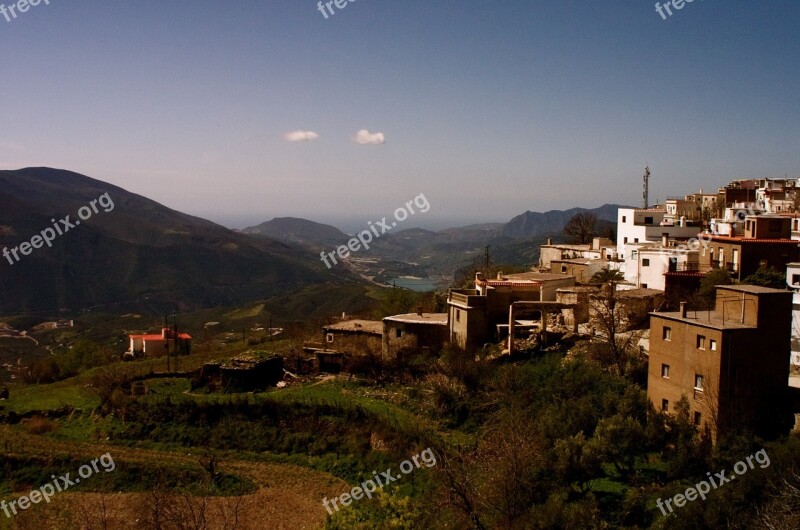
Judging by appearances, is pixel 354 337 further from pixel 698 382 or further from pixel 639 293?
pixel 698 382

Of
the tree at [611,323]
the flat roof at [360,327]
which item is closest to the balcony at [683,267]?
the tree at [611,323]

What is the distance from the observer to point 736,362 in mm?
16906

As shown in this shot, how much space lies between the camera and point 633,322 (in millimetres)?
25547

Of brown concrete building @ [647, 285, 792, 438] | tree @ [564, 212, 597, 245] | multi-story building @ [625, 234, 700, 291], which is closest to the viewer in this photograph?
brown concrete building @ [647, 285, 792, 438]

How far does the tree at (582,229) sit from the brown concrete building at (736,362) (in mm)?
36164

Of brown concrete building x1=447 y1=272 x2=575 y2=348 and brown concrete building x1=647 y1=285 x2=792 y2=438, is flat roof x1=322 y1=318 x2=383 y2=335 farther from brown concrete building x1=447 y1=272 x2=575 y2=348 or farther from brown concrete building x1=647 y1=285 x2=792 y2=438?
brown concrete building x1=647 y1=285 x2=792 y2=438

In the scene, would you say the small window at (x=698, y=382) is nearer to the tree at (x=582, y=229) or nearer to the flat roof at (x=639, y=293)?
the flat roof at (x=639, y=293)

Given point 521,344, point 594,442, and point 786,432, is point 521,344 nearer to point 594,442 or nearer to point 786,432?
point 594,442

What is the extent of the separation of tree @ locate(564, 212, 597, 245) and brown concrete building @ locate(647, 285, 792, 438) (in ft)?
119

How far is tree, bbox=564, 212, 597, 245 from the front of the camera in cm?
5394

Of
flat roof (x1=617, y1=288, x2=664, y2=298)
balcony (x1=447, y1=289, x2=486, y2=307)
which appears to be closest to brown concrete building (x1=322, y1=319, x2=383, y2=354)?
balcony (x1=447, y1=289, x2=486, y2=307)

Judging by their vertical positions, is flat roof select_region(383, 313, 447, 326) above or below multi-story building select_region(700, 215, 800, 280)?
below

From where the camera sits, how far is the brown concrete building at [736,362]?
16766mm

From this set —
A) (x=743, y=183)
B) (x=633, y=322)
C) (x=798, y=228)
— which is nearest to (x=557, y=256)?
(x=798, y=228)
